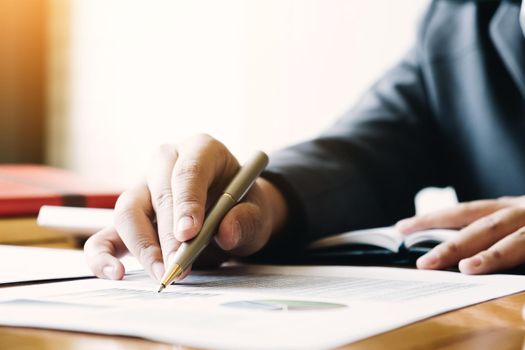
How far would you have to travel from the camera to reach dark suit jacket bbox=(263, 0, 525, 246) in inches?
38.7

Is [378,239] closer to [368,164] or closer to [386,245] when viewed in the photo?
[386,245]

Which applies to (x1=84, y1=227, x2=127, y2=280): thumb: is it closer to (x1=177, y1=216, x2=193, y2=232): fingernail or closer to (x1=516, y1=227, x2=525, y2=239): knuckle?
(x1=177, y1=216, x2=193, y2=232): fingernail

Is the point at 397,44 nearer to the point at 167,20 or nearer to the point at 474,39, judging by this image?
the point at 167,20

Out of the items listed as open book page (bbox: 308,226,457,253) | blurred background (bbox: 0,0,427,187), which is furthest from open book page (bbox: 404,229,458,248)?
blurred background (bbox: 0,0,427,187)

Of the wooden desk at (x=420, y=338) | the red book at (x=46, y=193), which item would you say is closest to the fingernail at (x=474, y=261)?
the wooden desk at (x=420, y=338)

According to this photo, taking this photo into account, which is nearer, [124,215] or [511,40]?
[124,215]

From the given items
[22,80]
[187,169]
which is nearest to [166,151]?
[187,169]

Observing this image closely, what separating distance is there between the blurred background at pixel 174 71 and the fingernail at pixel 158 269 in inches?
66.5

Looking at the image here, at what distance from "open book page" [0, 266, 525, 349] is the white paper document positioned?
5 centimetres

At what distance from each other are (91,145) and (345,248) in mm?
2351


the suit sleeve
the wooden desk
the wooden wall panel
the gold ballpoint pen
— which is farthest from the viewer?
the wooden wall panel

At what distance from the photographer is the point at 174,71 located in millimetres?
2744

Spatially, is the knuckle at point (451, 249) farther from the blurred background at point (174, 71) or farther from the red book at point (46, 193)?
the blurred background at point (174, 71)

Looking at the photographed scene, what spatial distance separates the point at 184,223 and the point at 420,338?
257 millimetres
